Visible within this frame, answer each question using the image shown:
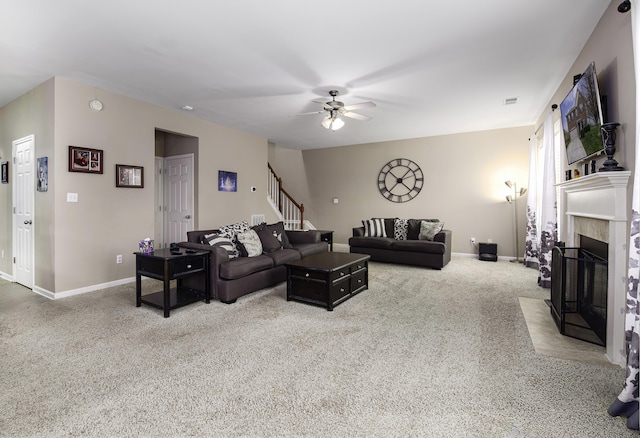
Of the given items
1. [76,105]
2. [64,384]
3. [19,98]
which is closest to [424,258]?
[64,384]

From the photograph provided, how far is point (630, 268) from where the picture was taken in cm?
182

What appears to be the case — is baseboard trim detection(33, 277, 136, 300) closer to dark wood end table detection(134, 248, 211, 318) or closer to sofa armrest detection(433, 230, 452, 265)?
dark wood end table detection(134, 248, 211, 318)

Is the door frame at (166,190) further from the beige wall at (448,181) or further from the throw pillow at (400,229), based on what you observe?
the throw pillow at (400,229)

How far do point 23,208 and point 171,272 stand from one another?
2.91 m

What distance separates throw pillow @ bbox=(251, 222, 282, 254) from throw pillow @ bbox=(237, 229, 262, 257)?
0.23 metres

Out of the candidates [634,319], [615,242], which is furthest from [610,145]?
[634,319]

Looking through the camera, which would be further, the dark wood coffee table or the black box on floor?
the black box on floor

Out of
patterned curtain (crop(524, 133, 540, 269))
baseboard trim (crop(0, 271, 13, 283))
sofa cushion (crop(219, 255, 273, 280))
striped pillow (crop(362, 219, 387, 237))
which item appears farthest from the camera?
striped pillow (crop(362, 219, 387, 237))

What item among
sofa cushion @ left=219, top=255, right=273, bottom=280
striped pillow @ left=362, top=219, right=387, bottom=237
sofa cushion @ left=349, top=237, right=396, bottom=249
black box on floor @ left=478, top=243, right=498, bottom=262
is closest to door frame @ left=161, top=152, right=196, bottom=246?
sofa cushion @ left=219, top=255, right=273, bottom=280

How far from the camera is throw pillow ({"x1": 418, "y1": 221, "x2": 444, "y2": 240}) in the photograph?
20.1 ft

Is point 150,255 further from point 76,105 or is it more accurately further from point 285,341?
point 76,105

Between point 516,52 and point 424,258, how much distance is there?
3.45 meters

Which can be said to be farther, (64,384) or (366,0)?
(366,0)

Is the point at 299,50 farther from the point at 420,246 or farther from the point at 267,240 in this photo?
the point at 420,246
